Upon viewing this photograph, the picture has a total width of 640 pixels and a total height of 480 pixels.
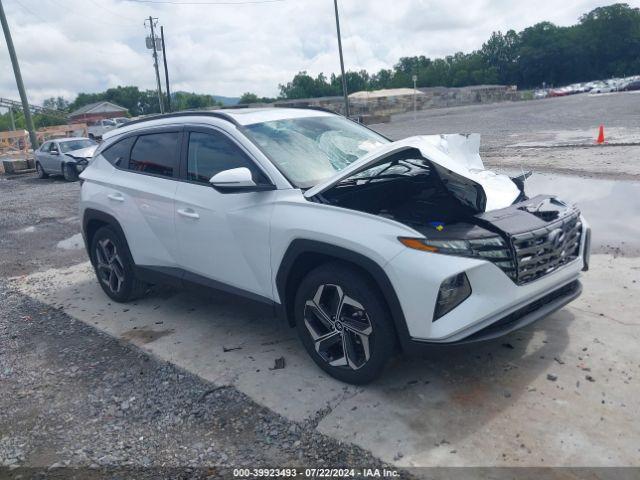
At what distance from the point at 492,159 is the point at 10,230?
10358 millimetres

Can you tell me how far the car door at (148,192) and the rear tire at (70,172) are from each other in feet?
48.8

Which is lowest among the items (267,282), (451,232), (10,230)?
(10,230)

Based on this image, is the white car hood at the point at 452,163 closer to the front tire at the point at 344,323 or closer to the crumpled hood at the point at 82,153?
the front tire at the point at 344,323

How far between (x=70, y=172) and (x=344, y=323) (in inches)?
707

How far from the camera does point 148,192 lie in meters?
5.01

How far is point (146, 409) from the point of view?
12.3 feet

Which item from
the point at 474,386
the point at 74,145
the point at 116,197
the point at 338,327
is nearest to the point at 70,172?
the point at 74,145

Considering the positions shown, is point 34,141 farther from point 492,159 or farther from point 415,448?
point 415,448

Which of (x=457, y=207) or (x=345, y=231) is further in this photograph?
(x=457, y=207)

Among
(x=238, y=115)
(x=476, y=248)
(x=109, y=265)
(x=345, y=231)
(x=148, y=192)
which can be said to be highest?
(x=238, y=115)

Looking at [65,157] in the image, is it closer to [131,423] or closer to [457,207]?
[131,423]

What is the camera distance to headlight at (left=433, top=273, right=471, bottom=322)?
320 centimetres

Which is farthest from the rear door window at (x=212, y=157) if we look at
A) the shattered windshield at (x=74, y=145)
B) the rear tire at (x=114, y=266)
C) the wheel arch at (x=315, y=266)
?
the shattered windshield at (x=74, y=145)

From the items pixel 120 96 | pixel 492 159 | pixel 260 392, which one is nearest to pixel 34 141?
pixel 492 159
